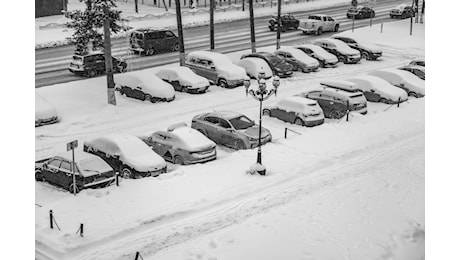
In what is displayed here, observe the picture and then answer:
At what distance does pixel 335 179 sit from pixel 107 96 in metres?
10.1

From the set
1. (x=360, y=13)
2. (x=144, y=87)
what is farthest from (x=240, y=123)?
(x=360, y=13)

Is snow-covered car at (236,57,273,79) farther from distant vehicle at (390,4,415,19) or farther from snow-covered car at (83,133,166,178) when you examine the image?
distant vehicle at (390,4,415,19)

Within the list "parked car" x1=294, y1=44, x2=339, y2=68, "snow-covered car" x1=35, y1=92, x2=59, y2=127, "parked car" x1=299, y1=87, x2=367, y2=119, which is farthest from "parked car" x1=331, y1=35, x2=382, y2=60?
"snow-covered car" x1=35, y1=92, x2=59, y2=127

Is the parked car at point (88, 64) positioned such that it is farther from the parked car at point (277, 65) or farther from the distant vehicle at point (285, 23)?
the distant vehicle at point (285, 23)

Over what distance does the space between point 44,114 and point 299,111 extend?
8105mm

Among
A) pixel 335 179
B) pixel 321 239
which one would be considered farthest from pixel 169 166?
pixel 321 239

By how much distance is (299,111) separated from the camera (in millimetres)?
19984

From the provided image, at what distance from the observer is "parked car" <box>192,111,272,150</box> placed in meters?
17.7

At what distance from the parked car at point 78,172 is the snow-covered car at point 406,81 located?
13.8 metres

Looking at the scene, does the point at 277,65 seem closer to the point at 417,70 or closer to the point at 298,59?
the point at 298,59

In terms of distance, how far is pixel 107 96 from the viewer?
22.2 meters
